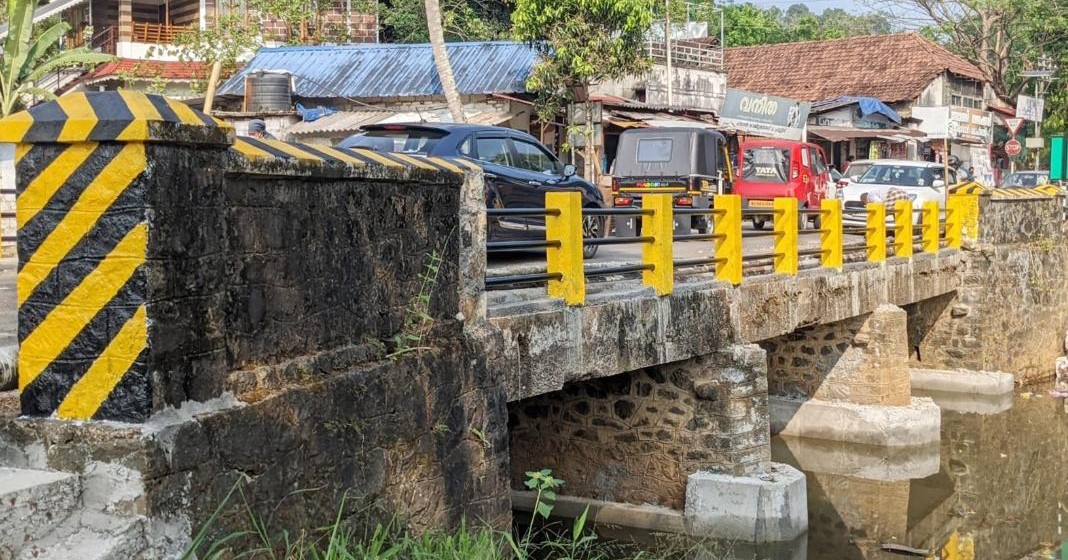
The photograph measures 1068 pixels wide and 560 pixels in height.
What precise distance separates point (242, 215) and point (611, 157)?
73.0 ft

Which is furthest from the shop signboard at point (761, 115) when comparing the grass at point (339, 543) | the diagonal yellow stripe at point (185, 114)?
the diagonal yellow stripe at point (185, 114)

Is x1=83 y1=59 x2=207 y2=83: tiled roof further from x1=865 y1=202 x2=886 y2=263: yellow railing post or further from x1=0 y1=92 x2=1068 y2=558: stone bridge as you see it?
x1=0 y1=92 x2=1068 y2=558: stone bridge

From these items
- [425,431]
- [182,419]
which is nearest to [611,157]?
[425,431]

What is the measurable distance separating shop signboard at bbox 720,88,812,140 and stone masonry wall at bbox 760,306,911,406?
12505mm

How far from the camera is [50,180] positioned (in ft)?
14.9

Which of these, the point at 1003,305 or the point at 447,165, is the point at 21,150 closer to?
the point at 447,165

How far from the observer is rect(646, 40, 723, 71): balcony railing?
2945 centimetres

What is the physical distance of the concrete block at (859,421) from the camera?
14.1 m

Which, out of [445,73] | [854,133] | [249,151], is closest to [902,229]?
[445,73]

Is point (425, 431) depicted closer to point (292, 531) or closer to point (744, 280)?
point (292, 531)

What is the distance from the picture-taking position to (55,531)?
4289 millimetres

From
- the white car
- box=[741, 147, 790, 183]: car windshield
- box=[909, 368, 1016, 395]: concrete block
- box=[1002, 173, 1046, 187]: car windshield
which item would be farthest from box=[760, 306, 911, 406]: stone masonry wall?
box=[1002, 173, 1046, 187]: car windshield

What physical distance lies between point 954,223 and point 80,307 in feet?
50.2

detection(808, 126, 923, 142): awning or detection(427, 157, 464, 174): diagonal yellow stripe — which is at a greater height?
detection(808, 126, 923, 142): awning
